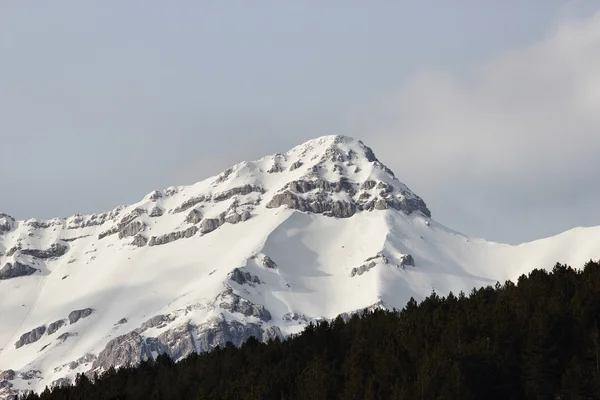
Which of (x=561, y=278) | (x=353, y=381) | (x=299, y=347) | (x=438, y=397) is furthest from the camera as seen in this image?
(x=299, y=347)

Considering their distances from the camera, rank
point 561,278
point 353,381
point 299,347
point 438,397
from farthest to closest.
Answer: point 299,347
point 561,278
point 353,381
point 438,397

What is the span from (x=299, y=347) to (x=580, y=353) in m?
53.5

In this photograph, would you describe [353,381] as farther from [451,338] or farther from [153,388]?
[153,388]

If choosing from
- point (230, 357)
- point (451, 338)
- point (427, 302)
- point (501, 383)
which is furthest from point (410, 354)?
point (230, 357)

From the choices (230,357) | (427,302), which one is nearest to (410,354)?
(427,302)

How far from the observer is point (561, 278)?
174 metres

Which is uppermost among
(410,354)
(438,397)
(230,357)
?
(230,357)

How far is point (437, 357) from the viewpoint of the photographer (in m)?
151

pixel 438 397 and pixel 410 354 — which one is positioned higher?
pixel 410 354

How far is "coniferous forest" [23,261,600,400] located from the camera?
145 metres

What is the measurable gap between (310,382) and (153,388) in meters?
40.3

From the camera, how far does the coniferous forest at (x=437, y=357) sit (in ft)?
476

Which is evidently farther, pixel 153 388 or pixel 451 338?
pixel 153 388

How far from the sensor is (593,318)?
155 m
